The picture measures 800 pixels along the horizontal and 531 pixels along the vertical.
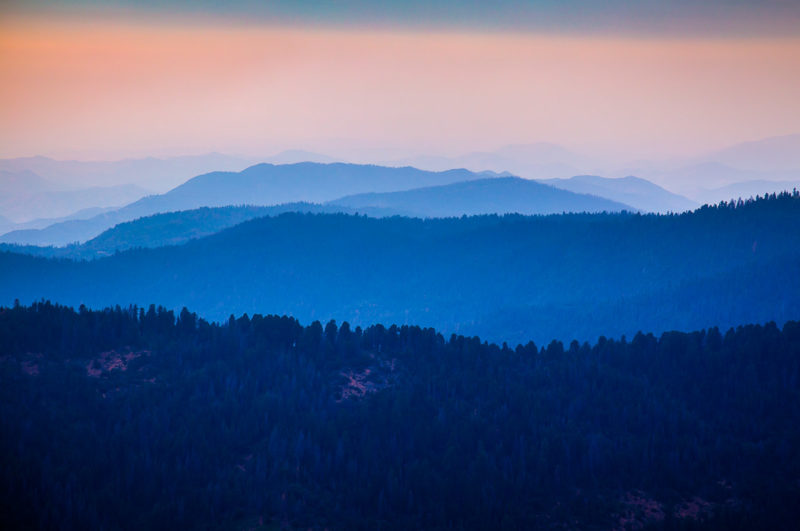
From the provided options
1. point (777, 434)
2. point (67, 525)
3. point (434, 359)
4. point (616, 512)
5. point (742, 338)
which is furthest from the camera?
point (742, 338)

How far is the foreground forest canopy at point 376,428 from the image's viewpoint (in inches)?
4808

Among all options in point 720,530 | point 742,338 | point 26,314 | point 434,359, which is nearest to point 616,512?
point 720,530

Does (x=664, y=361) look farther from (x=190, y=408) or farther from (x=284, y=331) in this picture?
(x=190, y=408)

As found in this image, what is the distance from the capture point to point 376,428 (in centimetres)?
13925

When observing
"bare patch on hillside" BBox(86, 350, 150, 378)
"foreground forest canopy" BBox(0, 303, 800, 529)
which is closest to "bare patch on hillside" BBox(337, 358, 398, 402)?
"foreground forest canopy" BBox(0, 303, 800, 529)

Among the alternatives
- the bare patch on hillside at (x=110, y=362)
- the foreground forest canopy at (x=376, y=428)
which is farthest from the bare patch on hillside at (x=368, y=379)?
the bare patch on hillside at (x=110, y=362)

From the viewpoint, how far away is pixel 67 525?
363ft

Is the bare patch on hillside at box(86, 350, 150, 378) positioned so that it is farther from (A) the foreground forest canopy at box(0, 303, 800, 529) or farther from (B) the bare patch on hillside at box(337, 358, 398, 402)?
(B) the bare patch on hillside at box(337, 358, 398, 402)

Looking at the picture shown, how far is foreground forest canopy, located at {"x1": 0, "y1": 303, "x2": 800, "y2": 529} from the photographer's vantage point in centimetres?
12212

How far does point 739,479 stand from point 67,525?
8865cm

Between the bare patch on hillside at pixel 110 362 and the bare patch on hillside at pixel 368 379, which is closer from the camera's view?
the bare patch on hillside at pixel 110 362

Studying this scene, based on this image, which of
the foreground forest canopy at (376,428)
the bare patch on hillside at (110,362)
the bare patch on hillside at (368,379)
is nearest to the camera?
the foreground forest canopy at (376,428)

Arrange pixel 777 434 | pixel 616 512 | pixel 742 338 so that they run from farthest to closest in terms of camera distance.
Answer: pixel 742 338 → pixel 777 434 → pixel 616 512

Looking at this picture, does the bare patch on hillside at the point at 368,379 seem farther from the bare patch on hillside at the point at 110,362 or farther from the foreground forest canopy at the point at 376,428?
the bare patch on hillside at the point at 110,362
